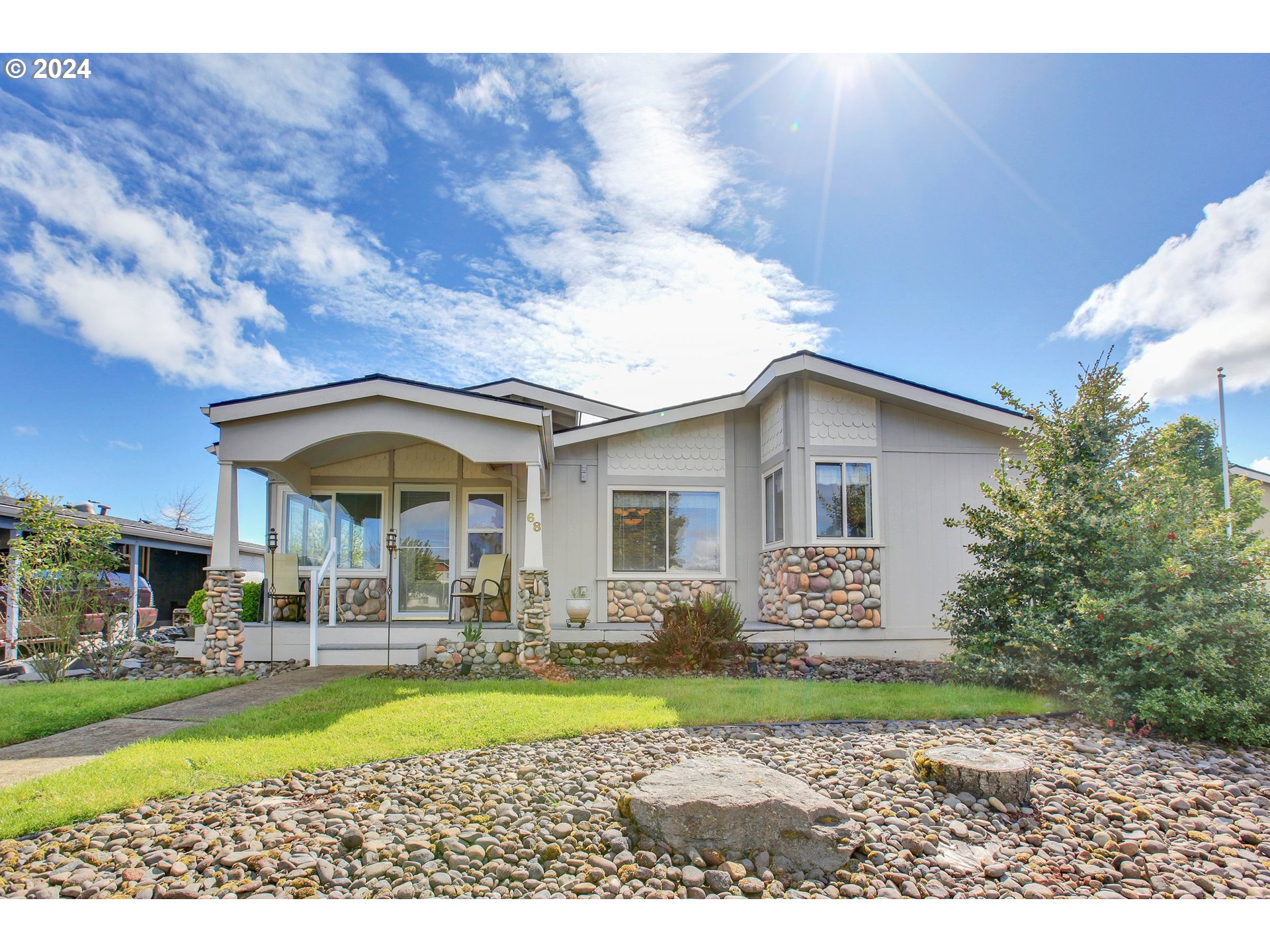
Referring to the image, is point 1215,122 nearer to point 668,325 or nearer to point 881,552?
point 881,552

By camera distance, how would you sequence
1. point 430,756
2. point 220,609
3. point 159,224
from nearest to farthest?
point 430,756 < point 220,609 < point 159,224

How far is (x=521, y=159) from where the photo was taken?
8250mm

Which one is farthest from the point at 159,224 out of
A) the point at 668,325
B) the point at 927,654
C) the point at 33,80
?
the point at 927,654

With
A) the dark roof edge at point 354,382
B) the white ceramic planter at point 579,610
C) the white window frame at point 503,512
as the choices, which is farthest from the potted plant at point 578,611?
the dark roof edge at point 354,382

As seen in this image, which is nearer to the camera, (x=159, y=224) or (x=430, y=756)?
(x=430, y=756)

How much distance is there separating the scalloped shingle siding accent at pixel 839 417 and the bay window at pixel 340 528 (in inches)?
248

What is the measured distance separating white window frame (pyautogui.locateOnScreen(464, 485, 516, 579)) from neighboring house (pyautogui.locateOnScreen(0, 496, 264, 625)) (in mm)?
4917

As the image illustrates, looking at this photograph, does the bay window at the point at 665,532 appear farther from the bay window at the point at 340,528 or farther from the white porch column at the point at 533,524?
the bay window at the point at 340,528

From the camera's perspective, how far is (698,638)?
25.5 ft

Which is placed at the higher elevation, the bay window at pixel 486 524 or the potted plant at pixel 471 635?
the bay window at pixel 486 524

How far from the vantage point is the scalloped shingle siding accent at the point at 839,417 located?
8.90 metres

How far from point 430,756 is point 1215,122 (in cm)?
812

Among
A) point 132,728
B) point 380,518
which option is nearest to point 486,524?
point 380,518

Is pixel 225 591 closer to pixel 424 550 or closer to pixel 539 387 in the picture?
pixel 424 550
